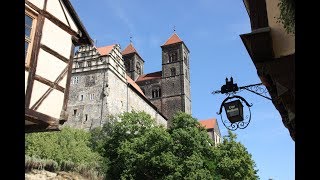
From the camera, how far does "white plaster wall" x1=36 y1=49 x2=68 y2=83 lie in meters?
8.24

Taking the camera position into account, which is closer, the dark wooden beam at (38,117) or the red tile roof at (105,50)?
the dark wooden beam at (38,117)

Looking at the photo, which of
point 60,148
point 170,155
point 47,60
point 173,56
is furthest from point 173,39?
point 47,60

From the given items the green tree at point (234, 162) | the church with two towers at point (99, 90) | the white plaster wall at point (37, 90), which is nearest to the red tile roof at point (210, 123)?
the church with two towers at point (99, 90)

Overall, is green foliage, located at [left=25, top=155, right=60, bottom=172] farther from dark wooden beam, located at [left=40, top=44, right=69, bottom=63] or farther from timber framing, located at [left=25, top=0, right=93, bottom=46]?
dark wooden beam, located at [left=40, top=44, right=69, bottom=63]

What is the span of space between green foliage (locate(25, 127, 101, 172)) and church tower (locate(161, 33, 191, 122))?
33272 mm

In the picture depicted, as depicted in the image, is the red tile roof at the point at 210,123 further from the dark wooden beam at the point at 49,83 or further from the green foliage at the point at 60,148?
the dark wooden beam at the point at 49,83

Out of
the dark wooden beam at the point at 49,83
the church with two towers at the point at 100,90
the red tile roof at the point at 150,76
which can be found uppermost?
the red tile roof at the point at 150,76

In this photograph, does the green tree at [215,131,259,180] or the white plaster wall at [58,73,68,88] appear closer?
the white plaster wall at [58,73,68,88]

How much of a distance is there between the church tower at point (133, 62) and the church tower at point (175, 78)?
617cm

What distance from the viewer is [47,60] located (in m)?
8.45

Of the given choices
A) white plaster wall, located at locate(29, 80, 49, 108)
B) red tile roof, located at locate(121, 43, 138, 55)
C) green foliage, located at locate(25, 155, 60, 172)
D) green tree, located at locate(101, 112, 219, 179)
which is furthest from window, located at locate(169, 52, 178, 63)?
white plaster wall, located at locate(29, 80, 49, 108)

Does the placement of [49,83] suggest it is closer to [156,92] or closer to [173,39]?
[156,92]

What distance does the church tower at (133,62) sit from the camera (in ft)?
259
